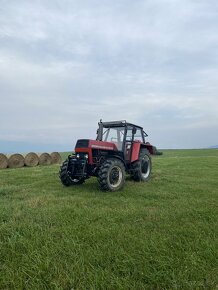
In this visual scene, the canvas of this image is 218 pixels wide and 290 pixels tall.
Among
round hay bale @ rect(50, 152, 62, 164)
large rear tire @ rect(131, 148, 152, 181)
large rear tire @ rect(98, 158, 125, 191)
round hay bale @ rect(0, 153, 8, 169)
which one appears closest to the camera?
large rear tire @ rect(98, 158, 125, 191)

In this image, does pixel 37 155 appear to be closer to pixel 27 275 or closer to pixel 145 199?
pixel 145 199

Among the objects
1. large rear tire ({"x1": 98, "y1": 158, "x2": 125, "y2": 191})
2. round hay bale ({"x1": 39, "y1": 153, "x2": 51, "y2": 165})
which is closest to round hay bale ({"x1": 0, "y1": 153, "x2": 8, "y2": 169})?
round hay bale ({"x1": 39, "y1": 153, "x2": 51, "y2": 165})

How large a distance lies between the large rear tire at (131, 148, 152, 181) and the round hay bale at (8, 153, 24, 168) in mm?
10565

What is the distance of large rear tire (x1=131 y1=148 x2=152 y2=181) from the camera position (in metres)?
11.5

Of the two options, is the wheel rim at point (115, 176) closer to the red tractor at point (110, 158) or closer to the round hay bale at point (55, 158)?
the red tractor at point (110, 158)

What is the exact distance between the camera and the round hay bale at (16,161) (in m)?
20.1

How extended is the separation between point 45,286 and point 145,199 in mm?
4445

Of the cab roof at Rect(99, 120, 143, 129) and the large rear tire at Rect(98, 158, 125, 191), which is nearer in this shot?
the large rear tire at Rect(98, 158, 125, 191)

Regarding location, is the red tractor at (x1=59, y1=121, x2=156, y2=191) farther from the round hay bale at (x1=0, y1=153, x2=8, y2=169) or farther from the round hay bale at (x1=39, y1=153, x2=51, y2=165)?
the round hay bale at (x1=39, y1=153, x2=51, y2=165)

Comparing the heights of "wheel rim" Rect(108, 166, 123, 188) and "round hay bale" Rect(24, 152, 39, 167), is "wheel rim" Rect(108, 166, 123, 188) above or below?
below

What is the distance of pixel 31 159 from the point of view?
21.4m

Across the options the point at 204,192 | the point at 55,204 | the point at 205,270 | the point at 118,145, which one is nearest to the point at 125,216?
the point at 55,204

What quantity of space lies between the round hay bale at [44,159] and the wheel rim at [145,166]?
37.5ft

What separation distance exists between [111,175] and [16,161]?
1214 cm
